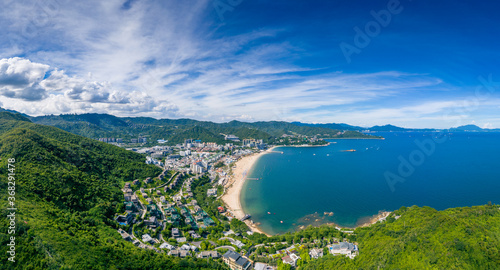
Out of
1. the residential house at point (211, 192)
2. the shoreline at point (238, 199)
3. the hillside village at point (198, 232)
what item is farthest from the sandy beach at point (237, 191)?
the residential house at point (211, 192)

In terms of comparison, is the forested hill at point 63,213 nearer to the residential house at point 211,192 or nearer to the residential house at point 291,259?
the residential house at point 291,259

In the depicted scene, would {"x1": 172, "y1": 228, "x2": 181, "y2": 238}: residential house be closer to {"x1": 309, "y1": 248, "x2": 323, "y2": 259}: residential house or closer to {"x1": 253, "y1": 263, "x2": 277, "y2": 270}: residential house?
{"x1": 253, "y1": 263, "x2": 277, "y2": 270}: residential house

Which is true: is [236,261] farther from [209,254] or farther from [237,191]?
[237,191]

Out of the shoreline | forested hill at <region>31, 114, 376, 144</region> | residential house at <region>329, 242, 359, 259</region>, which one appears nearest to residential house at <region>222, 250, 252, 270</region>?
residential house at <region>329, 242, 359, 259</region>

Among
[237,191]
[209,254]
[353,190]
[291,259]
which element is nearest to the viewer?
[291,259]

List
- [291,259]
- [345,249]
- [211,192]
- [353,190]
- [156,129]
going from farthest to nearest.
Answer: [156,129] → [353,190] → [211,192] → [345,249] → [291,259]

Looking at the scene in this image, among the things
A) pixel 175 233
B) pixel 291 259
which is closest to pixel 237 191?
pixel 175 233

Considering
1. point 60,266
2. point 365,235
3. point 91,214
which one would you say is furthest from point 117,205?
point 365,235
